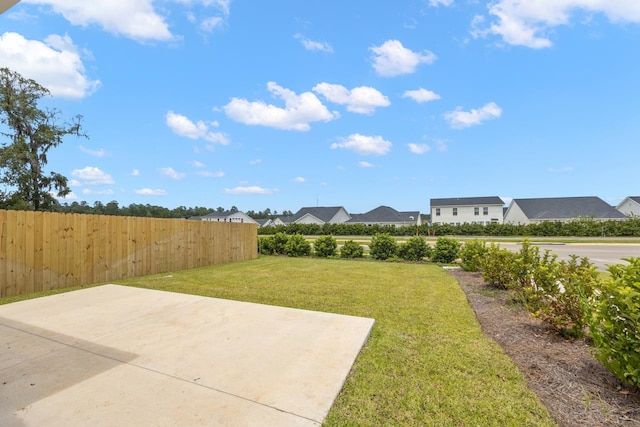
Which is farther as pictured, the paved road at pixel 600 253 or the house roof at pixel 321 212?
the house roof at pixel 321 212

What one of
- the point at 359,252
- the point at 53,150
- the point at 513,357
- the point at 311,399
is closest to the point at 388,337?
the point at 513,357

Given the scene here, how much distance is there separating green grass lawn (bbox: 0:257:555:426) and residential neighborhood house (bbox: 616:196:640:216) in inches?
1947

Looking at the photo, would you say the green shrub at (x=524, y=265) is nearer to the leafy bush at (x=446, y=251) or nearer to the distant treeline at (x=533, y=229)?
the leafy bush at (x=446, y=251)

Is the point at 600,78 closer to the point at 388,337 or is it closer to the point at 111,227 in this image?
the point at 388,337

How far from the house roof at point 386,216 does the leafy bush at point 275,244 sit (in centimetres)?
3313

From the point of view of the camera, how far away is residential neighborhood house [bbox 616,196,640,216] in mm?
39097

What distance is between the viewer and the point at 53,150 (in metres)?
25.2

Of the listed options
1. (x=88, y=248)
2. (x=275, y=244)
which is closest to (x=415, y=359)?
(x=88, y=248)

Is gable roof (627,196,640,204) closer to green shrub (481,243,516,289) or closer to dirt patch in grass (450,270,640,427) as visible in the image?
green shrub (481,243,516,289)

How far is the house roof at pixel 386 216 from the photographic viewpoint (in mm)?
45734

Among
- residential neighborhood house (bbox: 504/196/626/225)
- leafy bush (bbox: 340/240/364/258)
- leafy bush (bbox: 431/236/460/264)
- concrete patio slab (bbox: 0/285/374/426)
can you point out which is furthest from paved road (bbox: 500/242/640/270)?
residential neighborhood house (bbox: 504/196/626/225)

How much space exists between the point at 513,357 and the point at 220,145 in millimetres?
18253

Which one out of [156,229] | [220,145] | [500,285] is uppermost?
[220,145]

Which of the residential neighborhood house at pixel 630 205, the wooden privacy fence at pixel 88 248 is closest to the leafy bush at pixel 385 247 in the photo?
the wooden privacy fence at pixel 88 248
